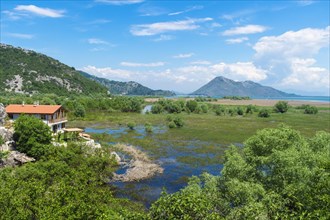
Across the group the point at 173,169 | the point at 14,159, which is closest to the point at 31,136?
the point at 14,159

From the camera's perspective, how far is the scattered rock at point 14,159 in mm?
42094

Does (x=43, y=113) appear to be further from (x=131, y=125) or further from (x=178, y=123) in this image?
(x=178, y=123)

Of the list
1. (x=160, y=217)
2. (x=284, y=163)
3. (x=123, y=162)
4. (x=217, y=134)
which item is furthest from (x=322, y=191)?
(x=217, y=134)

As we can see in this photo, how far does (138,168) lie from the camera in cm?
5019

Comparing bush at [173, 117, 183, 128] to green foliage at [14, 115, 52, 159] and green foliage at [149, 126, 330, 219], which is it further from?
green foliage at [149, 126, 330, 219]

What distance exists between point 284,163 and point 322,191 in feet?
16.3

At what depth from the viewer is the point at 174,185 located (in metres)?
43.2

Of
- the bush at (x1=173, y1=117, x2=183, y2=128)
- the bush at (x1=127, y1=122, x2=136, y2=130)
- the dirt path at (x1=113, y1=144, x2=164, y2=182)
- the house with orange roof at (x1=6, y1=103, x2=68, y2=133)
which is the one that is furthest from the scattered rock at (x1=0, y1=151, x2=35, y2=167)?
the bush at (x1=173, y1=117, x2=183, y2=128)

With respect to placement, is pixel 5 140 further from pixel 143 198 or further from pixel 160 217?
pixel 160 217

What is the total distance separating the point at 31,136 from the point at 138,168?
18.0m

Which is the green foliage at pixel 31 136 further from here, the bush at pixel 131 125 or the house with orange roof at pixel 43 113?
the bush at pixel 131 125

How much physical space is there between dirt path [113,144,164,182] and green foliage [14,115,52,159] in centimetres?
1267

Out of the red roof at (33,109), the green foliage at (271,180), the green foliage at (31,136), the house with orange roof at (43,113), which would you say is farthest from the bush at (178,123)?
the green foliage at (271,180)

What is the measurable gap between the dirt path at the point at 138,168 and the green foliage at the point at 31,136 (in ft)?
41.6
